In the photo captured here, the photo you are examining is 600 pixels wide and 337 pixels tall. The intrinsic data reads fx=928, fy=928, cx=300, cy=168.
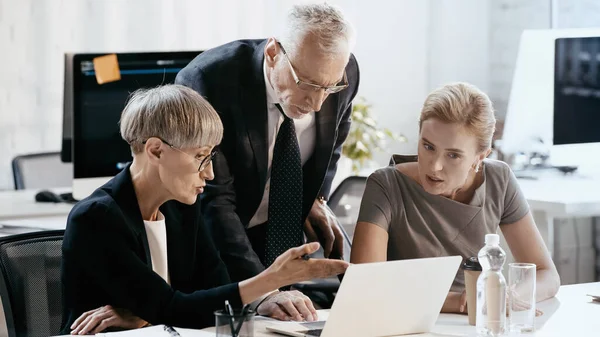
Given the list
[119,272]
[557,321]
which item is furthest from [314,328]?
[557,321]

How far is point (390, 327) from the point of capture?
1.81 metres

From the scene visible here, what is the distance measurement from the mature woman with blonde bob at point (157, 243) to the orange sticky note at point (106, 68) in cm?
152

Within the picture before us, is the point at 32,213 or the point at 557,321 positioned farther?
the point at 32,213

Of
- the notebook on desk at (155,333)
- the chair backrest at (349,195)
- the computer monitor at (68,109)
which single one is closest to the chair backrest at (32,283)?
the notebook on desk at (155,333)

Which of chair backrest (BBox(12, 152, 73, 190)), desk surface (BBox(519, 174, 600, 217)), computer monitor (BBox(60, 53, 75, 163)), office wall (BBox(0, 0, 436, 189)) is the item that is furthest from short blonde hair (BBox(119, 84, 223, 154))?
office wall (BBox(0, 0, 436, 189))

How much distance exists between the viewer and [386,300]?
1.77 metres

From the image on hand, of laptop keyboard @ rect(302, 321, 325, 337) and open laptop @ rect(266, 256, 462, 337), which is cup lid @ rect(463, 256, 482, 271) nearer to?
open laptop @ rect(266, 256, 462, 337)

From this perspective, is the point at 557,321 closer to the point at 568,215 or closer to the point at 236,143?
the point at 236,143

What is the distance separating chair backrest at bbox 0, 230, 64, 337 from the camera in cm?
212

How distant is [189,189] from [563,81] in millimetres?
2409

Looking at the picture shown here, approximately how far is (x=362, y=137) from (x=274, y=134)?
2911mm

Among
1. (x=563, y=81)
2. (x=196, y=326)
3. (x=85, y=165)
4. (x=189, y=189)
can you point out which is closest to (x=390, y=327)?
(x=196, y=326)

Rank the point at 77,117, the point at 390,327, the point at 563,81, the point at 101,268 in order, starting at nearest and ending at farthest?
the point at 390,327
the point at 101,268
the point at 77,117
the point at 563,81

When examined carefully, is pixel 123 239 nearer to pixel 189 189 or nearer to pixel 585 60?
pixel 189 189
